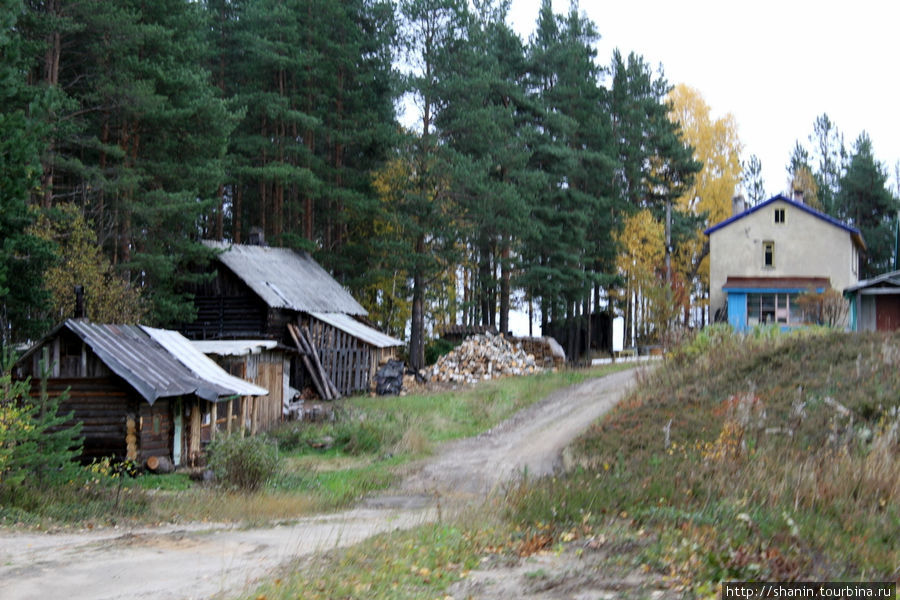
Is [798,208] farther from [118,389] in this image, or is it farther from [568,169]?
[118,389]

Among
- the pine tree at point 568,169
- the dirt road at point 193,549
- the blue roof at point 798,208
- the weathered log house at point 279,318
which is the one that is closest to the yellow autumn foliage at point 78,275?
the weathered log house at point 279,318

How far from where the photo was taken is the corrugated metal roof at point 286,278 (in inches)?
1170

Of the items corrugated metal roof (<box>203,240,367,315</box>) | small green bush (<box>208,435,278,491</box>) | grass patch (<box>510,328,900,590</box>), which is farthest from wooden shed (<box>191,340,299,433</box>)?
grass patch (<box>510,328,900,590</box>)

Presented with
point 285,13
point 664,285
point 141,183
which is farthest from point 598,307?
point 141,183

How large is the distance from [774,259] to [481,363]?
1490 centimetres

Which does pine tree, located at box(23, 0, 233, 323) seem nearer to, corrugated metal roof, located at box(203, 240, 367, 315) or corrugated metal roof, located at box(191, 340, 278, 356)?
corrugated metal roof, located at box(203, 240, 367, 315)

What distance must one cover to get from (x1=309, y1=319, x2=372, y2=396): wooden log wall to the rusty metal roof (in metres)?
10.9

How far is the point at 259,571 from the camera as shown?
8.55 metres

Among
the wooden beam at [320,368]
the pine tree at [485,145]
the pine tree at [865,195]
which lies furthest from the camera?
the pine tree at [865,195]

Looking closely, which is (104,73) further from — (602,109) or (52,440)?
(602,109)

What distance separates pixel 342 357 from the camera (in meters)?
31.0

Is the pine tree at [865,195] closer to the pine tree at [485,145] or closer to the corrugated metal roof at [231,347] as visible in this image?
the pine tree at [485,145]

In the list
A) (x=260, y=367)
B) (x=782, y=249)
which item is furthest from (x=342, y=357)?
(x=782, y=249)

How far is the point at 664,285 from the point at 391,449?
2524 cm
